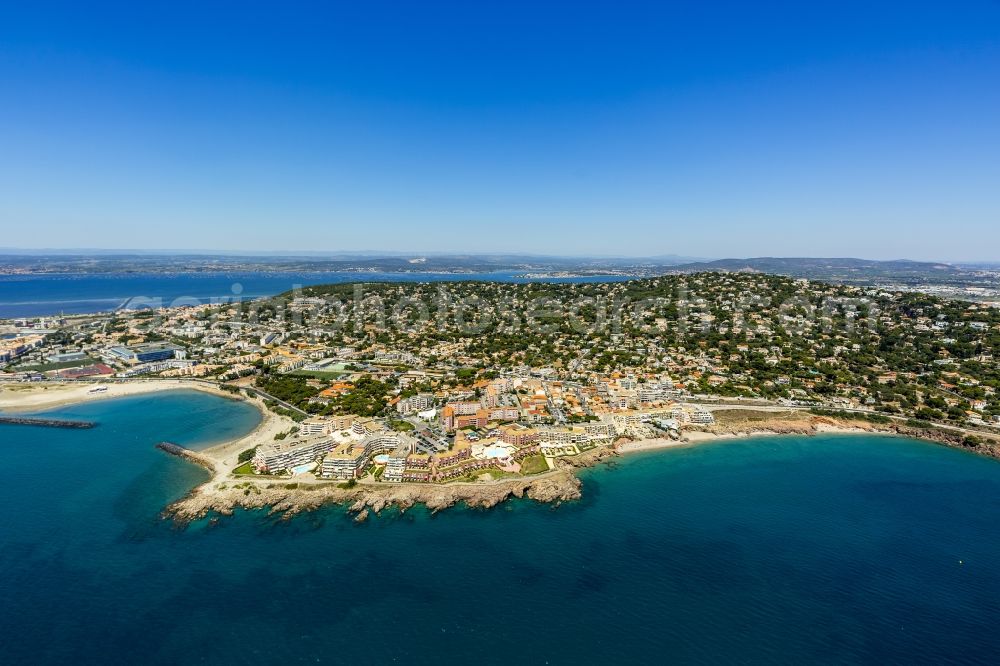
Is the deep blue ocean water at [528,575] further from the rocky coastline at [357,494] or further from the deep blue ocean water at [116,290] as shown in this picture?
the deep blue ocean water at [116,290]

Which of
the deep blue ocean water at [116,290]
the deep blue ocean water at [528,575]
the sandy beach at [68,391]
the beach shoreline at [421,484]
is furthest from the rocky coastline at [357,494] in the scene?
the deep blue ocean water at [116,290]

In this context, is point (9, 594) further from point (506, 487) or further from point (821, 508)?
point (821, 508)

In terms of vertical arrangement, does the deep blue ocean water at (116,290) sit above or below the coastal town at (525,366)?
above

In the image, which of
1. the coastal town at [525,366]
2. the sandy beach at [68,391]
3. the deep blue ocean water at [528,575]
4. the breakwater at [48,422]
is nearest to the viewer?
the deep blue ocean water at [528,575]

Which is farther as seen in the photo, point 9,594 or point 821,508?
point 821,508

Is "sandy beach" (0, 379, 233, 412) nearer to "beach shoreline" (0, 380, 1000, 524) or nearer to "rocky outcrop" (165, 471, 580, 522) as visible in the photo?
"beach shoreline" (0, 380, 1000, 524)

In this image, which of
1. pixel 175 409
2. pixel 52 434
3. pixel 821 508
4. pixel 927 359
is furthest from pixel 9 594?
pixel 927 359

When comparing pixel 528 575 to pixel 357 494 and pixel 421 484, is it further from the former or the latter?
pixel 357 494
